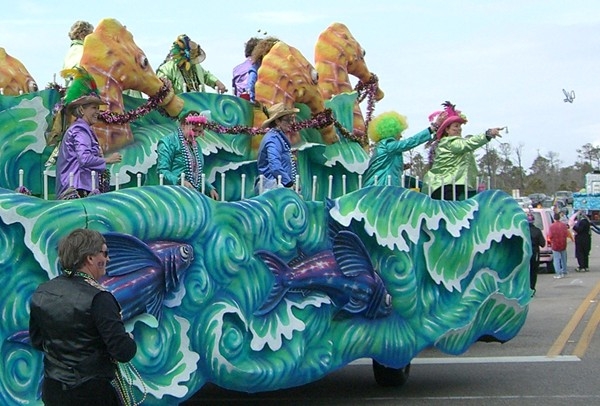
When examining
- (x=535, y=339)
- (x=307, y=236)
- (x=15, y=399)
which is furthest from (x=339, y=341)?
(x=535, y=339)

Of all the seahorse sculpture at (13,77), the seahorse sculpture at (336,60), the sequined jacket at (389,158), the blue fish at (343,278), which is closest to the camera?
the blue fish at (343,278)

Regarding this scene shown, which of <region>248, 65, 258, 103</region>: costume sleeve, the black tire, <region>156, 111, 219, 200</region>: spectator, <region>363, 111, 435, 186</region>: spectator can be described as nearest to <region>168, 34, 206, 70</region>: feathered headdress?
<region>248, 65, 258, 103</region>: costume sleeve

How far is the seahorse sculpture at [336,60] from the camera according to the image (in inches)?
482

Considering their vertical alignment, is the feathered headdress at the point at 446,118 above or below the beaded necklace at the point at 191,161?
above

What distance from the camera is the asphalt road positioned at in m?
8.76

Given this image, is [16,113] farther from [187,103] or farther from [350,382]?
[350,382]

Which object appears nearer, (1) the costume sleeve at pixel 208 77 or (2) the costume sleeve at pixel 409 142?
(2) the costume sleeve at pixel 409 142

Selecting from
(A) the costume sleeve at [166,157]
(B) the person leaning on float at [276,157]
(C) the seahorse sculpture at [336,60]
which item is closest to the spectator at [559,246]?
(C) the seahorse sculpture at [336,60]

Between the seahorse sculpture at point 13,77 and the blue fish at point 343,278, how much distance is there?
4.11 m

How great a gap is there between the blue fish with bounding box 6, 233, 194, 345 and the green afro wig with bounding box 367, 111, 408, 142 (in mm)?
4116

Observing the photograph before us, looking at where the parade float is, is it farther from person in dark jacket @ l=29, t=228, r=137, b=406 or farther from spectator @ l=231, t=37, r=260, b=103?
person in dark jacket @ l=29, t=228, r=137, b=406

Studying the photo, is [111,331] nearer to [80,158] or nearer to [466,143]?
[80,158]

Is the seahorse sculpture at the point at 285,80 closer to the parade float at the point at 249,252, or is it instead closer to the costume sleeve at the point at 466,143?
the parade float at the point at 249,252

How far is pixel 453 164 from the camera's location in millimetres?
9812
